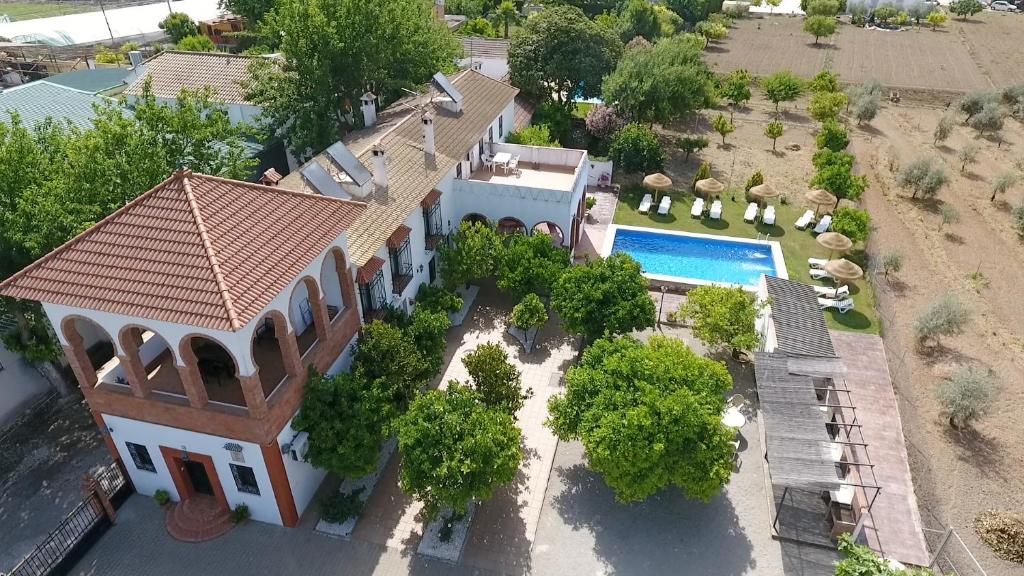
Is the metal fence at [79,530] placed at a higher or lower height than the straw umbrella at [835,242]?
lower

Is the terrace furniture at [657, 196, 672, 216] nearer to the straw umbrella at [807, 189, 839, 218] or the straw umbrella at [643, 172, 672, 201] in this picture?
the straw umbrella at [643, 172, 672, 201]

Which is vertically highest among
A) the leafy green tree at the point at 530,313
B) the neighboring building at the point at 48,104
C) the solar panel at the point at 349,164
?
the solar panel at the point at 349,164

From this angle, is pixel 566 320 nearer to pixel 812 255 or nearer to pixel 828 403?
pixel 828 403

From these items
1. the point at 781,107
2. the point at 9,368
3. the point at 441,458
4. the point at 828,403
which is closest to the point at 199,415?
the point at 441,458

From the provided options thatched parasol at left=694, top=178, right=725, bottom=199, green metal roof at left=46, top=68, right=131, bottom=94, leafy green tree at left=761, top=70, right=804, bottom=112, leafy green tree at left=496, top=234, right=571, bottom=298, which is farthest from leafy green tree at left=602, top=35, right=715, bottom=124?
green metal roof at left=46, top=68, right=131, bottom=94

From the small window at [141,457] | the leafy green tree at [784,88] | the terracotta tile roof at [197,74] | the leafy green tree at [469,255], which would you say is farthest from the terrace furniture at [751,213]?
the small window at [141,457]

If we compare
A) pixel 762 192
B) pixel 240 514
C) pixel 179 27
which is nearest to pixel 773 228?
pixel 762 192

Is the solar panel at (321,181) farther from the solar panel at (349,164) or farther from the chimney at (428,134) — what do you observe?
the chimney at (428,134)
